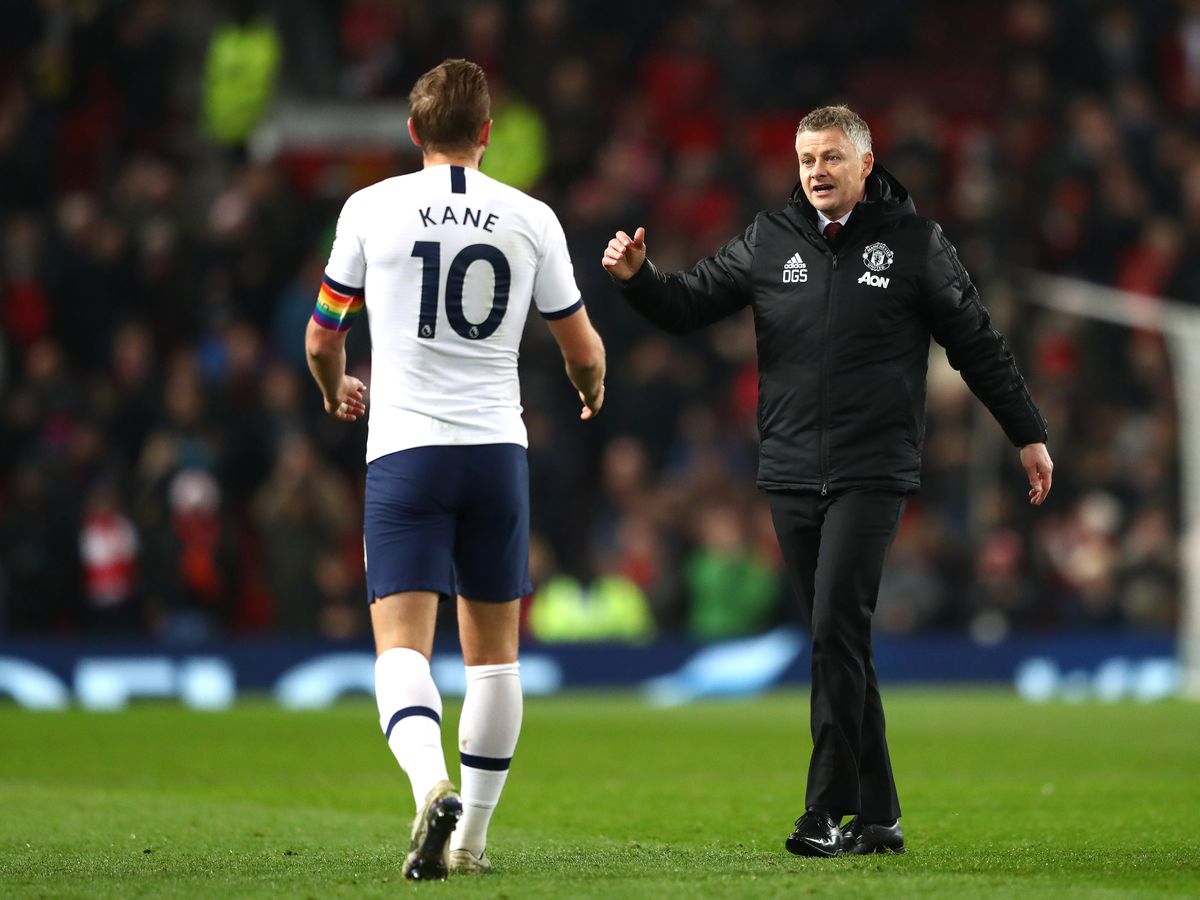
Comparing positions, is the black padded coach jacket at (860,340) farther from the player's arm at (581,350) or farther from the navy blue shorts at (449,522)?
the navy blue shorts at (449,522)

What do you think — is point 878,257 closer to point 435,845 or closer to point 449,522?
point 449,522

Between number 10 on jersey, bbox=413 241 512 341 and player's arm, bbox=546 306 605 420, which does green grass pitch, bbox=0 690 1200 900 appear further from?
number 10 on jersey, bbox=413 241 512 341

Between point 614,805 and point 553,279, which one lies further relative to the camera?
point 614,805

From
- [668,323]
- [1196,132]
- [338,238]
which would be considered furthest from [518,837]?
[1196,132]

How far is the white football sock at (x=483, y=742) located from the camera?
5.91 metres

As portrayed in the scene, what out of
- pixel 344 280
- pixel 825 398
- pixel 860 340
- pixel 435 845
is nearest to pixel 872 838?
pixel 825 398

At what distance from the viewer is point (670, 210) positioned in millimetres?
18609

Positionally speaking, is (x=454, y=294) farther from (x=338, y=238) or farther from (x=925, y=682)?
(x=925, y=682)

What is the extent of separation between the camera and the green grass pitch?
5723 millimetres

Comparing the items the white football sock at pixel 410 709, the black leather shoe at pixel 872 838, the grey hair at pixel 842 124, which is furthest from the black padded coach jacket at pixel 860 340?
the white football sock at pixel 410 709

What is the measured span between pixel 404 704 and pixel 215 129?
1418 cm

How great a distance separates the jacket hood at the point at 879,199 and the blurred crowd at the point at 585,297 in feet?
31.1

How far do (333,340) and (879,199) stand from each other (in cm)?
192

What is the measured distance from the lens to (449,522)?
5.80 metres
